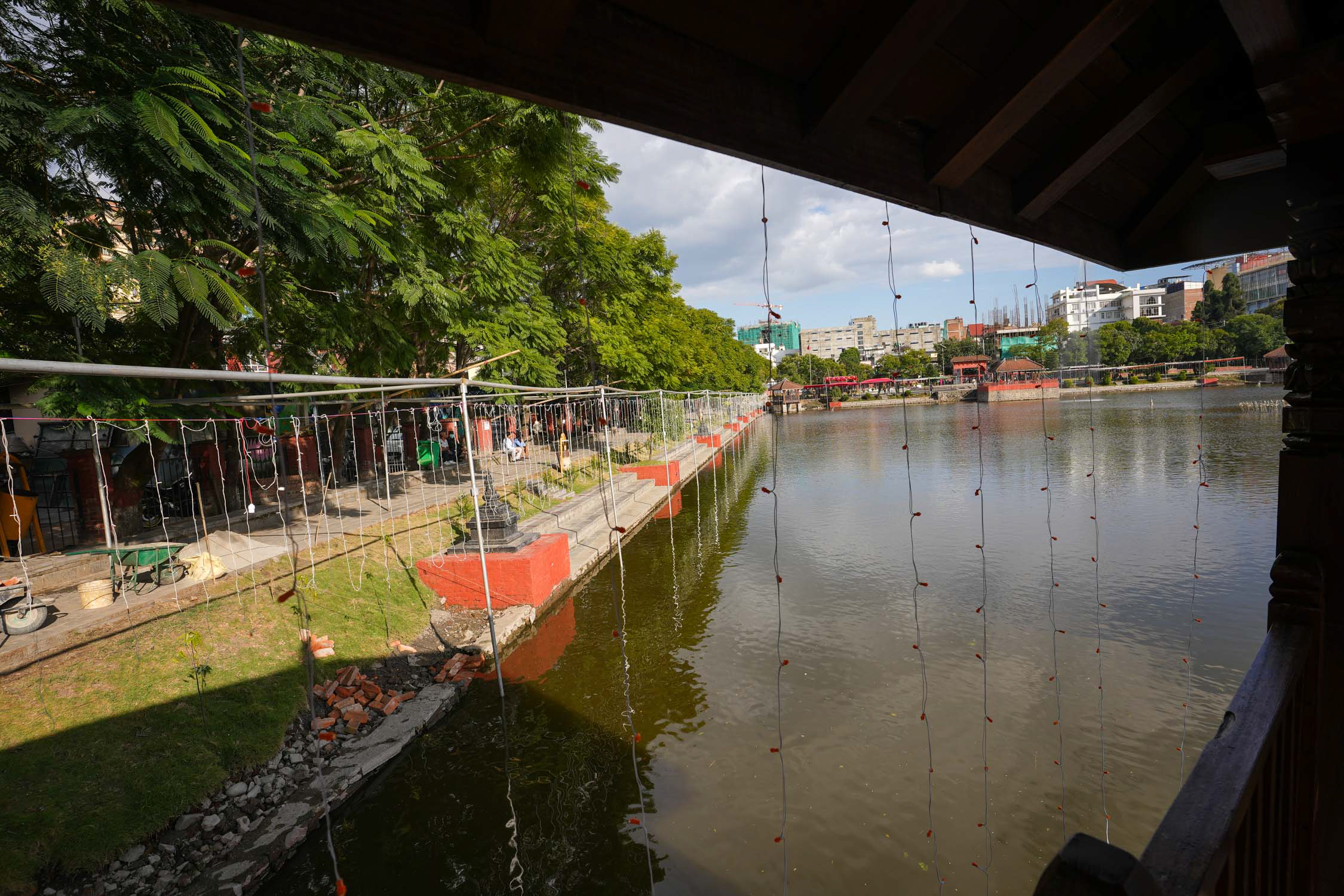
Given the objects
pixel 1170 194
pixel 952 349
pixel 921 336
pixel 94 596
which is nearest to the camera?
pixel 1170 194

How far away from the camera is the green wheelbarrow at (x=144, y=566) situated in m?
6.16

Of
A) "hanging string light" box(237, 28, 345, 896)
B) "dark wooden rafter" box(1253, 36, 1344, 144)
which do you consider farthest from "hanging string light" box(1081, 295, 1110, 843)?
"hanging string light" box(237, 28, 345, 896)

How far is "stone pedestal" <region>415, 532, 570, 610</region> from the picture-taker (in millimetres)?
7598

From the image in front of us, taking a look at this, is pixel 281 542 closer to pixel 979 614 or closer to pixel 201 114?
pixel 201 114

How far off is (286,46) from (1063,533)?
41.1 ft

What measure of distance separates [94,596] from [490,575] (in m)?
3.67

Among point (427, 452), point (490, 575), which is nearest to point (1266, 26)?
point (490, 575)

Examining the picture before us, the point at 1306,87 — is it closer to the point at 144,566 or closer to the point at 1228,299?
the point at 144,566

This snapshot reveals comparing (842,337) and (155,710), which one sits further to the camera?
(842,337)

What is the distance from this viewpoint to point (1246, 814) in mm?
1012

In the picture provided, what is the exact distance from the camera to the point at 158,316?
4.67 metres

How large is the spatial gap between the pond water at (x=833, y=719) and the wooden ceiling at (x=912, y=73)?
388cm

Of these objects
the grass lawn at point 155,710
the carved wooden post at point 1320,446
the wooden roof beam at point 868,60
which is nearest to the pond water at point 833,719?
the grass lawn at point 155,710

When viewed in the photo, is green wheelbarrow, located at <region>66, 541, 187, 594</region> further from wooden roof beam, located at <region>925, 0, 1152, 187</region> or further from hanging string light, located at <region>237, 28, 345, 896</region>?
wooden roof beam, located at <region>925, 0, 1152, 187</region>
